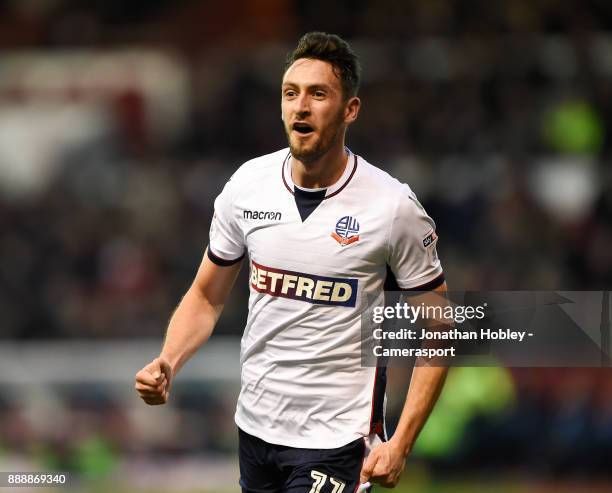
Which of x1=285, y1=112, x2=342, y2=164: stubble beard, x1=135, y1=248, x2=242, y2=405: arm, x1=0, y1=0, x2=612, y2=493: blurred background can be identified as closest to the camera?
x1=285, y1=112, x2=342, y2=164: stubble beard

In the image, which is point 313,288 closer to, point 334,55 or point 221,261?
point 221,261

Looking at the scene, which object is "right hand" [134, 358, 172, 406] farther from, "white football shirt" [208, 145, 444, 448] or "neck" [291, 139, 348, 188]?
"neck" [291, 139, 348, 188]

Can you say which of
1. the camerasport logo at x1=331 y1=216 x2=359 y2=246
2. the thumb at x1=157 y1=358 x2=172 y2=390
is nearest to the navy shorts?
the thumb at x1=157 y1=358 x2=172 y2=390

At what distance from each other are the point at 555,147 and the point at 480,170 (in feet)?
3.56

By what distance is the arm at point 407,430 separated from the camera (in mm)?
4348

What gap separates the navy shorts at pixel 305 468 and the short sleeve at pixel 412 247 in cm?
67

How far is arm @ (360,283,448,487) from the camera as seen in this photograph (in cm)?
435

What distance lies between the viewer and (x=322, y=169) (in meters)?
4.69

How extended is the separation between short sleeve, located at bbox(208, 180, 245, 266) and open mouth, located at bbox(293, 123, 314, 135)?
1.59 feet

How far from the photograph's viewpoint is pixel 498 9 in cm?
1370

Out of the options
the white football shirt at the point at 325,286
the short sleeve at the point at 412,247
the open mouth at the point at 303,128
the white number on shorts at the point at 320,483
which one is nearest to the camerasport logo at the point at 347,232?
the white football shirt at the point at 325,286

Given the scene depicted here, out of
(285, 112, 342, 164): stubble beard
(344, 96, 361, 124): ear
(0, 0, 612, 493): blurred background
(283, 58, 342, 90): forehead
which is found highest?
(283, 58, 342, 90): forehead

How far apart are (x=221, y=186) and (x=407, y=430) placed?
346 inches

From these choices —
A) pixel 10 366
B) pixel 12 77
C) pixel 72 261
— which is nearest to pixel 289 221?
pixel 10 366
